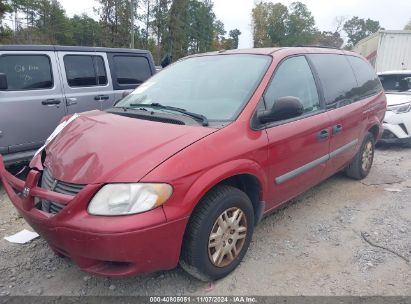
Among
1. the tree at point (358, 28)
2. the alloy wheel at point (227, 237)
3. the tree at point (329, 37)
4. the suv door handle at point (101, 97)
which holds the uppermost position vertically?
the tree at point (358, 28)

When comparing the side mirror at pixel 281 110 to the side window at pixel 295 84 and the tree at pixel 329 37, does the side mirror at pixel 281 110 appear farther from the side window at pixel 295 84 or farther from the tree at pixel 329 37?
the tree at pixel 329 37

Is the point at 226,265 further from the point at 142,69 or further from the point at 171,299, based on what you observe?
the point at 142,69

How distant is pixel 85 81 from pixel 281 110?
3.97 m

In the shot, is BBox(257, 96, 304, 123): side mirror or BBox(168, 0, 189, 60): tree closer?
BBox(257, 96, 304, 123): side mirror

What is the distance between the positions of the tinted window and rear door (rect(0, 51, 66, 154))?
1285 millimetres

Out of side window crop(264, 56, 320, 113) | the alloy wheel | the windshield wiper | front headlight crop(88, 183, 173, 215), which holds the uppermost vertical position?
side window crop(264, 56, 320, 113)

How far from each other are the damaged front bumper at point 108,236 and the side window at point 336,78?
2.48 metres

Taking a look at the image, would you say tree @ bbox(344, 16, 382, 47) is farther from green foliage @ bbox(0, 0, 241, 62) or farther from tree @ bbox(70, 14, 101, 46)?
tree @ bbox(70, 14, 101, 46)

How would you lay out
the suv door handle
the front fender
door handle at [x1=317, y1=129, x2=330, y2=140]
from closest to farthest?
the front fender, door handle at [x1=317, y1=129, x2=330, y2=140], the suv door handle

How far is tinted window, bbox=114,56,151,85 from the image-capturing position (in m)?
6.61

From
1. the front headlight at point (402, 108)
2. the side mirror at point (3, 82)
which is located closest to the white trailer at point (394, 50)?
the front headlight at point (402, 108)

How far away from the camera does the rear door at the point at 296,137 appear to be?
3.27 meters

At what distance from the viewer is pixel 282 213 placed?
13.7 ft

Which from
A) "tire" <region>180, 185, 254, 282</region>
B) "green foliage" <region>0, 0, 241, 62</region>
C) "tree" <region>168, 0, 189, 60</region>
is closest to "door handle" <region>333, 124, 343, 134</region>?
"tire" <region>180, 185, 254, 282</region>
